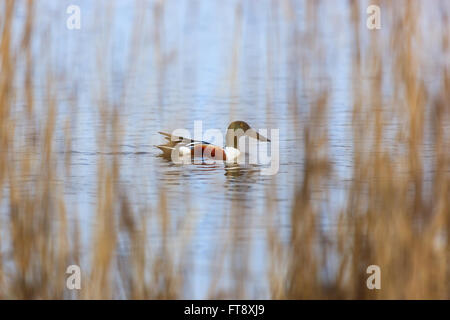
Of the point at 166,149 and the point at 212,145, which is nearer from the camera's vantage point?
the point at 166,149

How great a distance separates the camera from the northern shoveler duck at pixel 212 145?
3.04 metres

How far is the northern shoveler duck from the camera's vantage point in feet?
9.98

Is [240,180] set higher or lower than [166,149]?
lower

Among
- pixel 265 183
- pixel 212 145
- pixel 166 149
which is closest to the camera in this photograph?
pixel 265 183

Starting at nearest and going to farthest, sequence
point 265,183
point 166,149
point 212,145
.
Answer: point 265,183, point 166,149, point 212,145

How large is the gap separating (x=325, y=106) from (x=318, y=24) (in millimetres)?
230

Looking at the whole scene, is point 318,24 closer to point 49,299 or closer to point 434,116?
point 434,116

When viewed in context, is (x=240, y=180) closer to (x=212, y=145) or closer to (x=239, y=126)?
(x=239, y=126)

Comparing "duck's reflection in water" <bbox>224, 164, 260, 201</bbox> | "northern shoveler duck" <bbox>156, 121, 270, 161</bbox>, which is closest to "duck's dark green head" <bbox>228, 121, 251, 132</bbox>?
"northern shoveler duck" <bbox>156, 121, 270, 161</bbox>

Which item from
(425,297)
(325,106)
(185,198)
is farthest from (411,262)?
(185,198)

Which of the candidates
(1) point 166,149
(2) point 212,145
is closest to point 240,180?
(1) point 166,149

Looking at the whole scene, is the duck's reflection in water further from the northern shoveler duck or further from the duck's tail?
the duck's tail

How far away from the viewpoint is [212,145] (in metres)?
4.05
